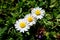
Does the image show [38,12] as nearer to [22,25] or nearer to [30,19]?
[30,19]

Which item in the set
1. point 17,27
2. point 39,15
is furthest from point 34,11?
point 17,27

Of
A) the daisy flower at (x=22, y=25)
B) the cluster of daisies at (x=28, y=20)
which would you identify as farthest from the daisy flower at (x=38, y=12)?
the daisy flower at (x=22, y=25)

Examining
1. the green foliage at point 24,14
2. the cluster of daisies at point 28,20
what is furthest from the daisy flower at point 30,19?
the green foliage at point 24,14

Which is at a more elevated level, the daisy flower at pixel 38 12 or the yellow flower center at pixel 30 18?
the daisy flower at pixel 38 12

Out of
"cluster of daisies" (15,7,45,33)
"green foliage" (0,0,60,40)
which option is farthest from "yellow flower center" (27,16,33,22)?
"green foliage" (0,0,60,40)

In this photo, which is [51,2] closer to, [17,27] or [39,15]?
[39,15]

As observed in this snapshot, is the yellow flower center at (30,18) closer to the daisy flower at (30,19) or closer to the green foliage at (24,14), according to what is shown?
the daisy flower at (30,19)

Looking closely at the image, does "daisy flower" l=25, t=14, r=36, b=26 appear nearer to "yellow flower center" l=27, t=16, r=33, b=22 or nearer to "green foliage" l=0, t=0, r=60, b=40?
"yellow flower center" l=27, t=16, r=33, b=22

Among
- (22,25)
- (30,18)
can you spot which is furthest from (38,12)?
(22,25)
